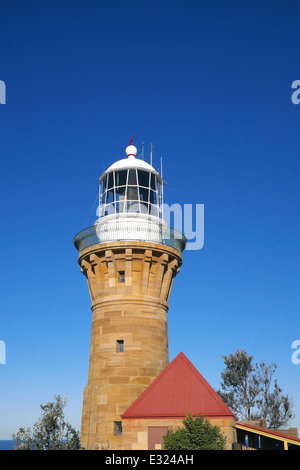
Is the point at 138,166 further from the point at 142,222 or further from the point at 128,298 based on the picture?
the point at 128,298

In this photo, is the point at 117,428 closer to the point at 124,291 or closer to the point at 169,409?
the point at 169,409

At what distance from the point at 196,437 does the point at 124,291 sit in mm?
9373

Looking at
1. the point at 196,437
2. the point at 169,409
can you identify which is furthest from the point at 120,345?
the point at 196,437

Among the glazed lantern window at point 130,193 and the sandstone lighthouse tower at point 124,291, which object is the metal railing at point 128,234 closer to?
the sandstone lighthouse tower at point 124,291

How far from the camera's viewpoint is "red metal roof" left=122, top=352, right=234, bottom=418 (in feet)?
73.5

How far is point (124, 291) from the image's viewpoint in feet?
90.1

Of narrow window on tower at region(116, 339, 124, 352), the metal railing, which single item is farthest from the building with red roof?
the metal railing

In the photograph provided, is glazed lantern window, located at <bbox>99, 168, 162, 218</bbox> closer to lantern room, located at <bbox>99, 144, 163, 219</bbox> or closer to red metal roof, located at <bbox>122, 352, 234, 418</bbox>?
lantern room, located at <bbox>99, 144, 163, 219</bbox>

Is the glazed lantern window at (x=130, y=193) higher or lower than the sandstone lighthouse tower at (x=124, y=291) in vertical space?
higher

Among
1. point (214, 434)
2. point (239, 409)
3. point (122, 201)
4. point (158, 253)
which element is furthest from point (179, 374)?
point (239, 409)

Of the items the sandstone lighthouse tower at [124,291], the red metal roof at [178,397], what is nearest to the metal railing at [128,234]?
the sandstone lighthouse tower at [124,291]

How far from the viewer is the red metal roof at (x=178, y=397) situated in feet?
73.5

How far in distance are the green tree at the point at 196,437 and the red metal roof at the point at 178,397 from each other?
1.04 metres
